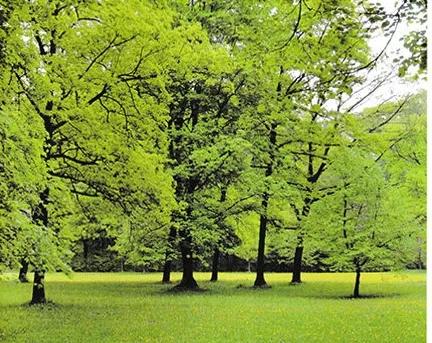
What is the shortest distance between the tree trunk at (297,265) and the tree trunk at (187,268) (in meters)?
0.66

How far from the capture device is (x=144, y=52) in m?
4.27

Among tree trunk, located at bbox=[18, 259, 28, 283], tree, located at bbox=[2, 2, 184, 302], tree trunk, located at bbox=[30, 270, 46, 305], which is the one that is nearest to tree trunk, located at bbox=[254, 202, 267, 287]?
tree, located at bbox=[2, 2, 184, 302]

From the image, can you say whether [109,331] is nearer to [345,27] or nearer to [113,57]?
[113,57]

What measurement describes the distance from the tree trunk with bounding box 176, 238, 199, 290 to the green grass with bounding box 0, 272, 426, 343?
0.19 feet

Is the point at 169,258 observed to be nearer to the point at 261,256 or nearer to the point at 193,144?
the point at 261,256

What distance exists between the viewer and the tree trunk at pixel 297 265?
4007 millimetres

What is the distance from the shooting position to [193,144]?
5.00 meters

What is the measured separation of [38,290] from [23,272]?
28 centimetres

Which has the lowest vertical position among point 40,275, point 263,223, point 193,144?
point 40,275

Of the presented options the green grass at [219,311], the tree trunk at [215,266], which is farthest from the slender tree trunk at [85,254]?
the tree trunk at [215,266]

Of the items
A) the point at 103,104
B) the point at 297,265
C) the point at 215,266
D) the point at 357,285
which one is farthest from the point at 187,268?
the point at 103,104

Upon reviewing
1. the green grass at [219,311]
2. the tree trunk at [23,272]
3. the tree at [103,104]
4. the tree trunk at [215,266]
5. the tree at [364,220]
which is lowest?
the green grass at [219,311]

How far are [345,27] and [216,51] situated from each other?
8.17 feet

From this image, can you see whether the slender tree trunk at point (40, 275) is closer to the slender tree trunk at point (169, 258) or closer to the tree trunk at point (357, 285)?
the slender tree trunk at point (169, 258)
